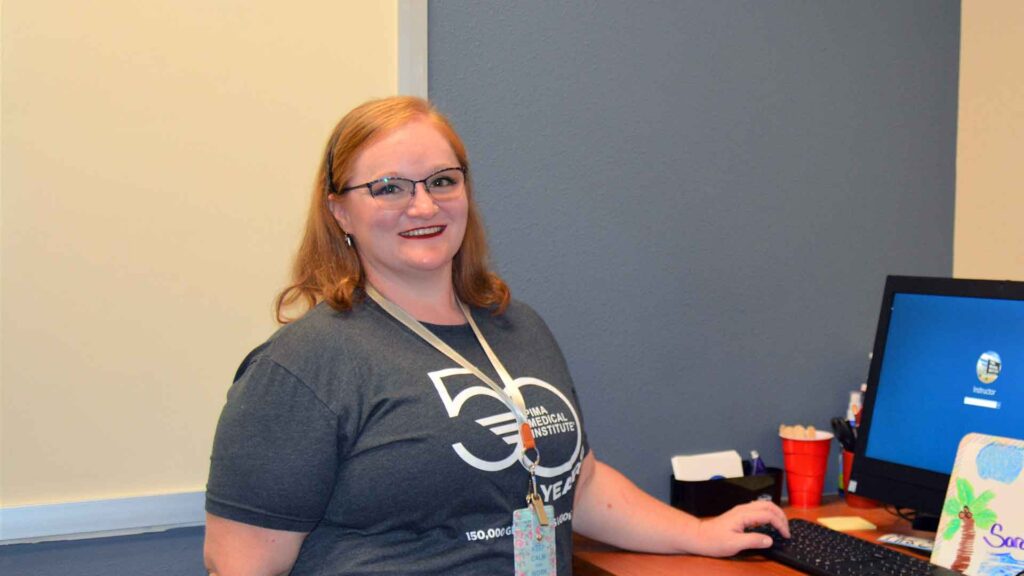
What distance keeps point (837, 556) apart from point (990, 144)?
1.26 meters

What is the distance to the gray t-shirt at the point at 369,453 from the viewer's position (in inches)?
50.4

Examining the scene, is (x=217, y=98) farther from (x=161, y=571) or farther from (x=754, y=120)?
(x=754, y=120)

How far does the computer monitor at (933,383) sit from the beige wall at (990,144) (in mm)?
620

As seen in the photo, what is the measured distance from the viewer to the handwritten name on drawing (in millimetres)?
1428

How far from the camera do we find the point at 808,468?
2074mm

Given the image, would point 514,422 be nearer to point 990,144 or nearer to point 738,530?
point 738,530

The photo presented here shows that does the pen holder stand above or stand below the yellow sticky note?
above

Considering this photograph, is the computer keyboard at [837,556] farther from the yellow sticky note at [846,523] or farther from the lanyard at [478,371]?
the lanyard at [478,371]

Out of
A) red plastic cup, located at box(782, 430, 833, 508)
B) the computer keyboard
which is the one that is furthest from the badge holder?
red plastic cup, located at box(782, 430, 833, 508)

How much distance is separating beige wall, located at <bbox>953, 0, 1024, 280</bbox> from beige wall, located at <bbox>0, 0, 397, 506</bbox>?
152 cm

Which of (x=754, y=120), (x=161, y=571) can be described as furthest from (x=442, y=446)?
(x=754, y=120)

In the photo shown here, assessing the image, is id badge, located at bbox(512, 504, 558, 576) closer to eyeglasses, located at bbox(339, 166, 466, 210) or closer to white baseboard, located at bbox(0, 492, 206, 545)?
eyeglasses, located at bbox(339, 166, 466, 210)

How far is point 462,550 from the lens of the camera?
1.36 metres

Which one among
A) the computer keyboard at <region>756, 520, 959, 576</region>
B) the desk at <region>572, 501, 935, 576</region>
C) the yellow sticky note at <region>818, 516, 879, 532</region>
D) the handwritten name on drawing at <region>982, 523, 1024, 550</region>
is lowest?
the yellow sticky note at <region>818, 516, 879, 532</region>
